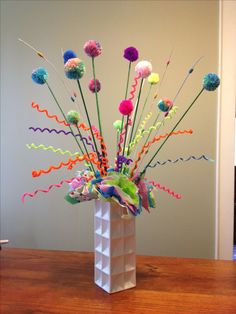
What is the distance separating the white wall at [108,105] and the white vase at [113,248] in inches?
34.2

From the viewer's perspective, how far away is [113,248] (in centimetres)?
87

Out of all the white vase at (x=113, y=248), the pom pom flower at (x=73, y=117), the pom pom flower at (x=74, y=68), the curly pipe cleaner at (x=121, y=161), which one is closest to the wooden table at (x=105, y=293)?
the white vase at (x=113, y=248)

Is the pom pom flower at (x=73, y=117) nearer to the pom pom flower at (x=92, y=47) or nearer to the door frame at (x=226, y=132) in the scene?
the pom pom flower at (x=92, y=47)

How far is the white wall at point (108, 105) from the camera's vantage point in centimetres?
169

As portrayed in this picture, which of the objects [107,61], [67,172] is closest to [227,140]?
[107,61]

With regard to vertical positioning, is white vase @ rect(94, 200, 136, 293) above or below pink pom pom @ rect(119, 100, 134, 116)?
below

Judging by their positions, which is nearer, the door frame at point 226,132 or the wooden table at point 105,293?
the wooden table at point 105,293

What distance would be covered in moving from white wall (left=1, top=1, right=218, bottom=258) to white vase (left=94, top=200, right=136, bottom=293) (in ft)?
2.85

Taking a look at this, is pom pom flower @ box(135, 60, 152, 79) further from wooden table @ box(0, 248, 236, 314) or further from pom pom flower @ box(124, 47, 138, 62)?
wooden table @ box(0, 248, 236, 314)

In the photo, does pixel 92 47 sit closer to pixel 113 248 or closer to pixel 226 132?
pixel 113 248

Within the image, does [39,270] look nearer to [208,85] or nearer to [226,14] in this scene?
[208,85]

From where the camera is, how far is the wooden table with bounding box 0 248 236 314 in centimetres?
79

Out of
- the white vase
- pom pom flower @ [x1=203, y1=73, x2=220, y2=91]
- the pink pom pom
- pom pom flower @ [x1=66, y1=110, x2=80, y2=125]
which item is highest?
pom pom flower @ [x1=203, y1=73, x2=220, y2=91]

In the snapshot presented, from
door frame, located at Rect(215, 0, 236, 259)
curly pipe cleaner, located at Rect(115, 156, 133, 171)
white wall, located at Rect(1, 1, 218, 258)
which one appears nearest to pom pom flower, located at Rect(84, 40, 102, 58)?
curly pipe cleaner, located at Rect(115, 156, 133, 171)
